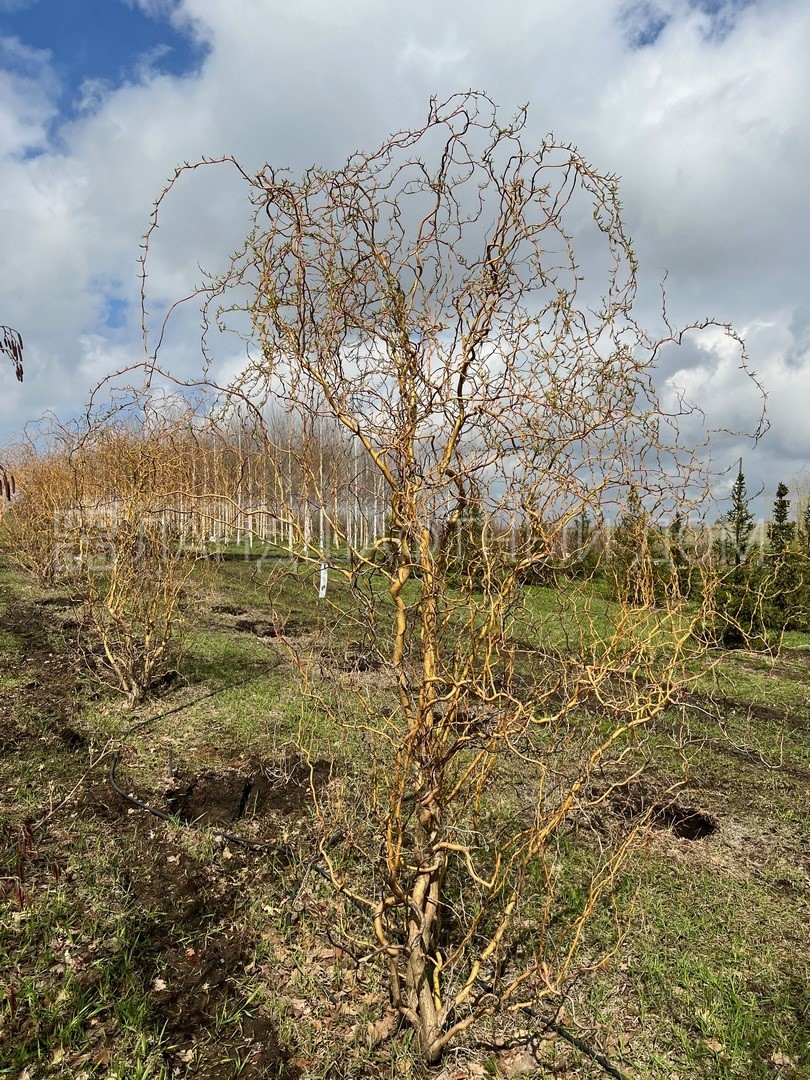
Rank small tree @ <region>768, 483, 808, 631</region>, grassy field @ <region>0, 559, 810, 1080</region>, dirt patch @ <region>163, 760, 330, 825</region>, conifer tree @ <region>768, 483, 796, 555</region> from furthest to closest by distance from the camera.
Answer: conifer tree @ <region>768, 483, 796, 555</region> → small tree @ <region>768, 483, 808, 631</region> → dirt patch @ <region>163, 760, 330, 825</region> → grassy field @ <region>0, 559, 810, 1080</region>

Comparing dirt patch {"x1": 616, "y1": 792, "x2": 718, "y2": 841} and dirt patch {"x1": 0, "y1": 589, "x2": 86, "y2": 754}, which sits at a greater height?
dirt patch {"x1": 0, "y1": 589, "x2": 86, "y2": 754}

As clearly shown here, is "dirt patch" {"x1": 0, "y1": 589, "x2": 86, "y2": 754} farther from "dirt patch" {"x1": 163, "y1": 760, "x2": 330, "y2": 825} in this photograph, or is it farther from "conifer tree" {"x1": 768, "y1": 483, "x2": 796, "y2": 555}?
"conifer tree" {"x1": 768, "y1": 483, "x2": 796, "y2": 555}

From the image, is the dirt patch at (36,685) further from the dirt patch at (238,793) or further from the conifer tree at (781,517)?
the conifer tree at (781,517)

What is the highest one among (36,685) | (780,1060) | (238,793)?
(36,685)

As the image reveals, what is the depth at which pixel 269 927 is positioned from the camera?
299 centimetres

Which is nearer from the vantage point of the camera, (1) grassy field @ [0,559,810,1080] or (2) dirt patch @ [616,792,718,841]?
(1) grassy field @ [0,559,810,1080]

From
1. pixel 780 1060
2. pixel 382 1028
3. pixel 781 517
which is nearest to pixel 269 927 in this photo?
pixel 382 1028

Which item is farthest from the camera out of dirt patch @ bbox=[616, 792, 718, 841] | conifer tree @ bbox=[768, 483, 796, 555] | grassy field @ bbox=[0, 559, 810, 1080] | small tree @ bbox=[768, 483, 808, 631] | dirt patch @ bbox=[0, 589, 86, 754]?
conifer tree @ bbox=[768, 483, 796, 555]

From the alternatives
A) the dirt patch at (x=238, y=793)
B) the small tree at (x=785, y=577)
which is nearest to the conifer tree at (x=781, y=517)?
the small tree at (x=785, y=577)

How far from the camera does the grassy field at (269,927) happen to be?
235cm

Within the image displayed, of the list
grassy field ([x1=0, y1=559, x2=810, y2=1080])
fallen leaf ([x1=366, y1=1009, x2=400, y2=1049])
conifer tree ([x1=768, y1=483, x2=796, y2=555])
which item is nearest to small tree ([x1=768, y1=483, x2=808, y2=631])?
conifer tree ([x1=768, y1=483, x2=796, y2=555])

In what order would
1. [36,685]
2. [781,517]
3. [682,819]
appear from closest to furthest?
[682,819] < [36,685] < [781,517]

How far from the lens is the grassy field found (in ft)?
7.72

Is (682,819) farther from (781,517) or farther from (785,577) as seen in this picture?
(781,517)
